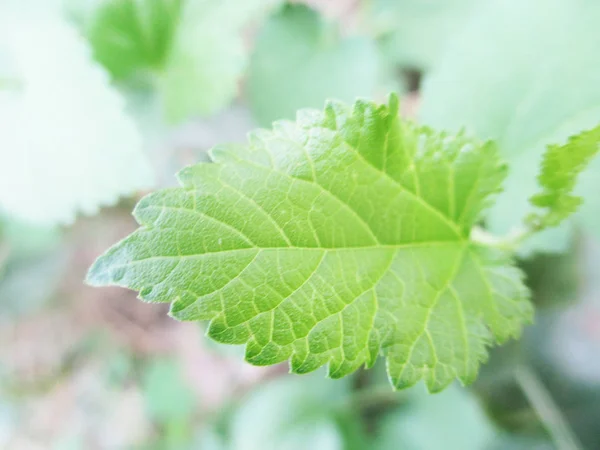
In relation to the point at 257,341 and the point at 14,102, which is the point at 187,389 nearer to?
the point at 14,102

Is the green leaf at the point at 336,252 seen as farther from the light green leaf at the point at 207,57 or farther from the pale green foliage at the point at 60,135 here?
the light green leaf at the point at 207,57

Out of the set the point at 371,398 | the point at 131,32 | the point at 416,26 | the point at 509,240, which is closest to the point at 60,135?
the point at 131,32

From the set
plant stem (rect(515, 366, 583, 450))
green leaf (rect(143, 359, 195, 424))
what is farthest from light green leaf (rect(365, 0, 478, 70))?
green leaf (rect(143, 359, 195, 424))

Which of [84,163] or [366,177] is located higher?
[84,163]

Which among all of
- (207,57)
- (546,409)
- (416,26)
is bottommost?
(546,409)

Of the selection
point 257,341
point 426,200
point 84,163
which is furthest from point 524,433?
point 84,163

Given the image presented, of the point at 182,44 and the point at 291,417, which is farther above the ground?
the point at 182,44

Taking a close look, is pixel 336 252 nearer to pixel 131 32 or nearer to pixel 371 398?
pixel 131 32
